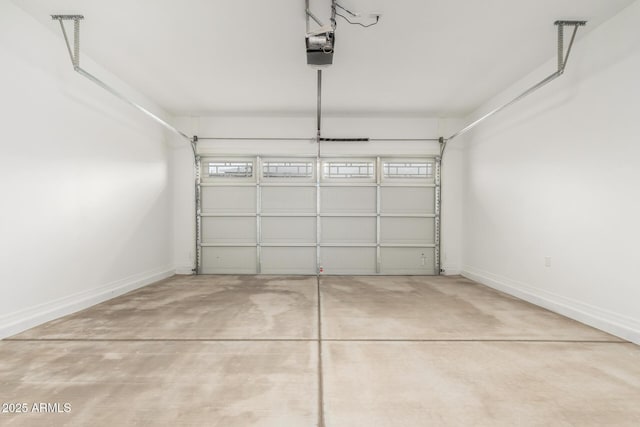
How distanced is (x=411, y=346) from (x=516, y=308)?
1.96 meters

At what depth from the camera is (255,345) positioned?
250 cm

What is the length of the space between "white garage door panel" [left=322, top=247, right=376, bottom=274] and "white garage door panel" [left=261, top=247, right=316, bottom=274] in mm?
265

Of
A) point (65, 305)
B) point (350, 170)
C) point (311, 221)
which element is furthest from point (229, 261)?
point (350, 170)

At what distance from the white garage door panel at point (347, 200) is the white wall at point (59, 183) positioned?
3.21 m

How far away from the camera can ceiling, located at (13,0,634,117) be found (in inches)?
107

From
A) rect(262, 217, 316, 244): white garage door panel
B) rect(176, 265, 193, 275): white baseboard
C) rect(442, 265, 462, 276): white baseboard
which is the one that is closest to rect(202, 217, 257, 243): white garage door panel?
rect(262, 217, 316, 244): white garage door panel

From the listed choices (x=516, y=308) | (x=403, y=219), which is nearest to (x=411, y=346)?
(x=516, y=308)

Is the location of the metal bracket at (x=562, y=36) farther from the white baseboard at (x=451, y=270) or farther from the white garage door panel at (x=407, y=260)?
the white baseboard at (x=451, y=270)

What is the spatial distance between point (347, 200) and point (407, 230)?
133cm

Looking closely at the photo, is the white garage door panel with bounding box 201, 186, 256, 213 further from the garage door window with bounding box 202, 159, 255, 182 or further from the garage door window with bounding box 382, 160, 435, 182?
the garage door window with bounding box 382, 160, 435, 182

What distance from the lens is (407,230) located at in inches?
229

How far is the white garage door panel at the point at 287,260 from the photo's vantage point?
5777 millimetres

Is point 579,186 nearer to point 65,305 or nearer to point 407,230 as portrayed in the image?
point 407,230

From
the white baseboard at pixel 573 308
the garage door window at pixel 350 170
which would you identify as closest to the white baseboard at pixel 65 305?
the garage door window at pixel 350 170
